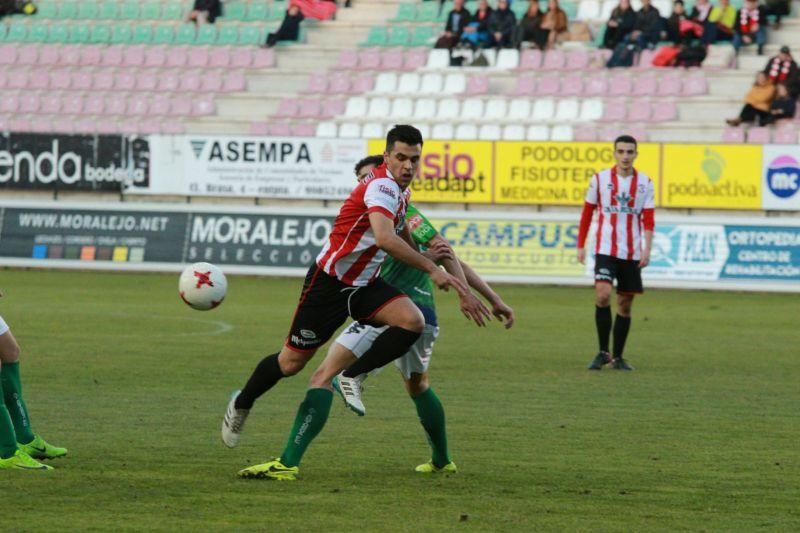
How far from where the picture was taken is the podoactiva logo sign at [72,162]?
1177 inches

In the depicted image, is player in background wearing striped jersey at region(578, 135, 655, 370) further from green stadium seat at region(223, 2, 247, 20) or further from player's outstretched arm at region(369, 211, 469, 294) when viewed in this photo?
green stadium seat at region(223, 2, 247, 20)

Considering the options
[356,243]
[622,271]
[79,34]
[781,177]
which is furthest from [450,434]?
[79,34]

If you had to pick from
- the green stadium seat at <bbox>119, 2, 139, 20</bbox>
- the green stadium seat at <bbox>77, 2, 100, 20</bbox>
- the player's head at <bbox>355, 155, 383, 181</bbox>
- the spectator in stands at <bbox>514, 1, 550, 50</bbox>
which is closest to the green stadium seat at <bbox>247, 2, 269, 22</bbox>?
the green stadium seat at <bbox>119, 2, 139, 20</bbox>

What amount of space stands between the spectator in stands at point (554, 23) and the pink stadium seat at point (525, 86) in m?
0.95

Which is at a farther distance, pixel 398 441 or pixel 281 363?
pixel 398 441

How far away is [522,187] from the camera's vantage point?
27828 millimetres

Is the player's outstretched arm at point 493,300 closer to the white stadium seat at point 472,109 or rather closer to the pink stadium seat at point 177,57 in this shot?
the white stadium seat at point 472,109

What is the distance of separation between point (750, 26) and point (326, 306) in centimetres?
2361

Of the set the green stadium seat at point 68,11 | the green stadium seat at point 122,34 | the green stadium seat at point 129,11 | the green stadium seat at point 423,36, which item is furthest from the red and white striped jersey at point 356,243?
the green stadium seat at point 68,11

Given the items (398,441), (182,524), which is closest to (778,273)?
(398,441)

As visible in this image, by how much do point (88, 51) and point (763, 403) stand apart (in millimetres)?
26960

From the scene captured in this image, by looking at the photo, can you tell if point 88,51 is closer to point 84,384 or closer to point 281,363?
point 84,384

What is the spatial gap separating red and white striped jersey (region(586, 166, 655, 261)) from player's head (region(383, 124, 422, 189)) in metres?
7.18

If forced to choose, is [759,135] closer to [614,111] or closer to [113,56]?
[614,111]
